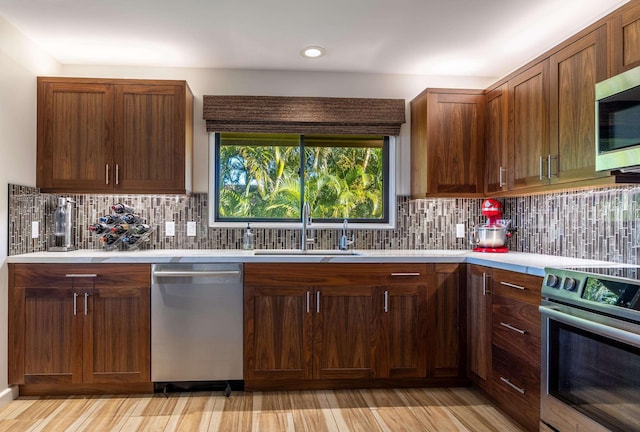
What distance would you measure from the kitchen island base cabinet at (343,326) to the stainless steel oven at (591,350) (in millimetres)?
922

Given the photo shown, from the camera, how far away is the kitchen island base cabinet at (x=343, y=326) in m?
2.84

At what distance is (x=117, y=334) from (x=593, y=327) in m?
2.58

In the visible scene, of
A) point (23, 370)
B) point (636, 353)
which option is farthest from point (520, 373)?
point (23, 370)

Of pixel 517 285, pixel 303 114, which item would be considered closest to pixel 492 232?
pixel 517 285

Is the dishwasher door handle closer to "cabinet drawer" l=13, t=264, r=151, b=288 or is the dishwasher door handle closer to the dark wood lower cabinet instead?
"cabinet drawer" l=13, t=264, r=151, b=288

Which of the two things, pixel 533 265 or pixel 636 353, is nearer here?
pixel 636 353

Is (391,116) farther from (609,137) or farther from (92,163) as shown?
(92,163)

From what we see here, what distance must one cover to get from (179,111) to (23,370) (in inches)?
75.7

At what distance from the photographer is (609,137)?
77.3 inches

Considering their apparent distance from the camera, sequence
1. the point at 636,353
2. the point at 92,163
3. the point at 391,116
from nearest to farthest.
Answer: the point at 636,353, the point at 92,163, the point at 391,116

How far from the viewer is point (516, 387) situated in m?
2.32

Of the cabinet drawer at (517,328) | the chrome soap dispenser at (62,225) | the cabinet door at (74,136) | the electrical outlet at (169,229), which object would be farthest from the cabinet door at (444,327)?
the chrome soap dispenser at (62,225)

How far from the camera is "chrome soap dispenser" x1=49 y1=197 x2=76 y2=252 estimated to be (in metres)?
3.11

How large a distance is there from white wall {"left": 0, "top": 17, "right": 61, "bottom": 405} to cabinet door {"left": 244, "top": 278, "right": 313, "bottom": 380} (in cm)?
145
